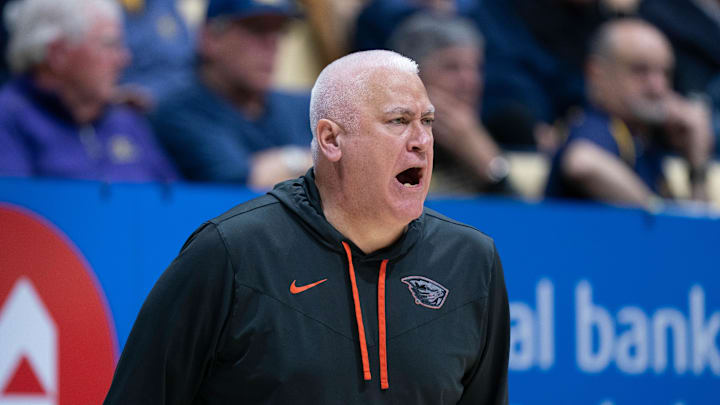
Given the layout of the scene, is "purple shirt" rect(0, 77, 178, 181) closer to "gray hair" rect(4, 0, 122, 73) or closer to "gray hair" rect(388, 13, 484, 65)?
"gray hair" rect(4, 0, 122, 73)

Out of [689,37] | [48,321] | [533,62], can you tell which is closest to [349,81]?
[48,321]

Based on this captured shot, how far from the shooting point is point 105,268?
3.36m

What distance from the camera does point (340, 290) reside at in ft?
7.71

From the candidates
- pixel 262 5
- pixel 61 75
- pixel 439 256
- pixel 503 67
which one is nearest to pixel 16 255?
pixel 61 75

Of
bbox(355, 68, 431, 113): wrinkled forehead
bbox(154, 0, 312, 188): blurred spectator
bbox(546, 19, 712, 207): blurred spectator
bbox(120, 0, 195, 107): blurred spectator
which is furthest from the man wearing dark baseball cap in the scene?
bbox(355, 68, 431, 113): wrinkled forehead

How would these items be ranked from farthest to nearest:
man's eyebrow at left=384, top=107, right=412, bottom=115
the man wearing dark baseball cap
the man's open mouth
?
1. the man wearing dark baseball cap
2. the man's open mouth
3. man's eyebrow at left=384, top=107, right=412, bottom=115

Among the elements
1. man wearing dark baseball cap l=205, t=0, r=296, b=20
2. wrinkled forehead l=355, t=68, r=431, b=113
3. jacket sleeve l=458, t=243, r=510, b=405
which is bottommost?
jacket sleeve l=458, t=243, r=510, b=405

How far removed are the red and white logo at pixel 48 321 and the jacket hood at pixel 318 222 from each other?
1102 millimetres

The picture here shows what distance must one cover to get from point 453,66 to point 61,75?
6.27 ft

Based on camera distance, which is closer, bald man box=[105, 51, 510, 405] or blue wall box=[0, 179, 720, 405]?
bald man box=[105, 51, 510, 405]

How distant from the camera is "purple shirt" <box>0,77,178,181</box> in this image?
3895 mm

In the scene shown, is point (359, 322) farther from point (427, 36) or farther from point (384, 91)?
point (427, 36)

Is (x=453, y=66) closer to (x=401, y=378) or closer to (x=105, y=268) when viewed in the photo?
(x=105, y=268)

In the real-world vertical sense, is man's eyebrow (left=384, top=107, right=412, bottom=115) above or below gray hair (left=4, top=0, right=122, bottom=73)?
below
